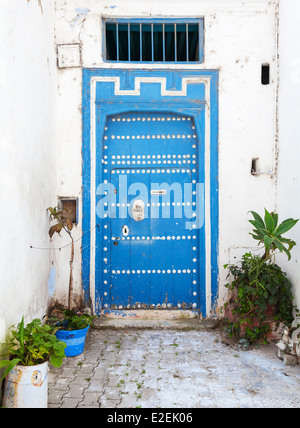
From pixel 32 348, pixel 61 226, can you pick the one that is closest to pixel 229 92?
pixel 61 226

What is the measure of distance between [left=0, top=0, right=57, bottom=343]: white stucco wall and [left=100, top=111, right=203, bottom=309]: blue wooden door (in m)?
0.74

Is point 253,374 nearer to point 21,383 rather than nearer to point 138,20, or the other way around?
point 21,383

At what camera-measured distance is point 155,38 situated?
15.8ft

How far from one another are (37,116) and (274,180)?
2.65 metres

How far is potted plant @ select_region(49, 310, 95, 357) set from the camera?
11.6ft

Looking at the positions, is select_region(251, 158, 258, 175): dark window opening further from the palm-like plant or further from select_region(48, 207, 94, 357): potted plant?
select_region(48, 207, 94, 357): potted plant

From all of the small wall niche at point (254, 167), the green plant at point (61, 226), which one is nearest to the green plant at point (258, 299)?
the small wall niche at point (254, 167)

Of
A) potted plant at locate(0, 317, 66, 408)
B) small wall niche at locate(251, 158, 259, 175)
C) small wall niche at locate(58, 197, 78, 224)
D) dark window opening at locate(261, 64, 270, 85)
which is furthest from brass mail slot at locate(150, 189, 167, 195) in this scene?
potted plant at locate(0, 317, 66, 408)

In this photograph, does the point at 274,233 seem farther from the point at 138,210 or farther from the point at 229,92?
the point at 229,92

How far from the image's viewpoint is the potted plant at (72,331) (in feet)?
11.6

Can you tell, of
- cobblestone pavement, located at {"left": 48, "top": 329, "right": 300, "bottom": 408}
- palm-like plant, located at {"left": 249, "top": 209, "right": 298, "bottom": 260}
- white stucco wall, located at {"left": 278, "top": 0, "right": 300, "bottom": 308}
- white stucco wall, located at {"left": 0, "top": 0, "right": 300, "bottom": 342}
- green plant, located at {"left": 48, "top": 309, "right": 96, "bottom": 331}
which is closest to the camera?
cobblestone pavement, located at {"left": 48, "top": 329, "right": 300, "bottom": 408}

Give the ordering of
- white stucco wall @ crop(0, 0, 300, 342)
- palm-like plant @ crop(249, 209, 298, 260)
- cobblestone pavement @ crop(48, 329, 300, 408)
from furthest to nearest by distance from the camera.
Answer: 1. white stucco wall @ crop(0, 0, 300, 342)
2. palm-like plant @ crop(249, 209, 298, 260)
3. cobblestone pavement @ crop(48, 329, 300, 408)
